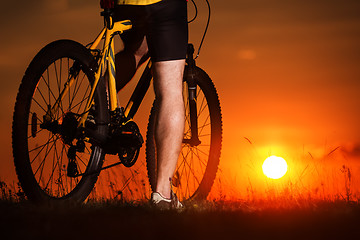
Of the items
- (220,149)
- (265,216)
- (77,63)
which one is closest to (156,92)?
(77,63)

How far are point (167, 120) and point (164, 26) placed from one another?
650 millimetres

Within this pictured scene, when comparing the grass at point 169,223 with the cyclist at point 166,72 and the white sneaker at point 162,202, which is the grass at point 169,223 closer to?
the white sneaker at point 162,202

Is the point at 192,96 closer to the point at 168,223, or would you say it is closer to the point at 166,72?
the point at 166,72

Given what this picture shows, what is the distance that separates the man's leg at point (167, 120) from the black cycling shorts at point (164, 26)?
0.07 meters

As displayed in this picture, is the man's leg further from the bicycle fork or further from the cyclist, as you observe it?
the bicycle fork

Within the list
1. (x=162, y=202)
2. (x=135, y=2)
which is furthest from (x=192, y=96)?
(x=162, y=202)

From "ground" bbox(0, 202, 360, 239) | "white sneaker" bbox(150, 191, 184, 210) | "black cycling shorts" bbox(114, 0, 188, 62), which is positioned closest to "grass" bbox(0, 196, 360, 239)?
"ground" bbox(0, 202, 360, 239)

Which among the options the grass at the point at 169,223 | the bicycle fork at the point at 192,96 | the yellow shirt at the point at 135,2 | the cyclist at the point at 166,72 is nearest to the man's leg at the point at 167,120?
the cyclist at the point at 166,72

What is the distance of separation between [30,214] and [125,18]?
66.6 inches

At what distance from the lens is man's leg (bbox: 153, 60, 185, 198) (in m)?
4.38

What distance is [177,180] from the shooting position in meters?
5.43

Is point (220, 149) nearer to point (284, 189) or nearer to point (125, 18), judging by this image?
point (284, 189)

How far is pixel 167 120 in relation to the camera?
4398 mm

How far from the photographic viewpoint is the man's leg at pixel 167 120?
4.38 metres
